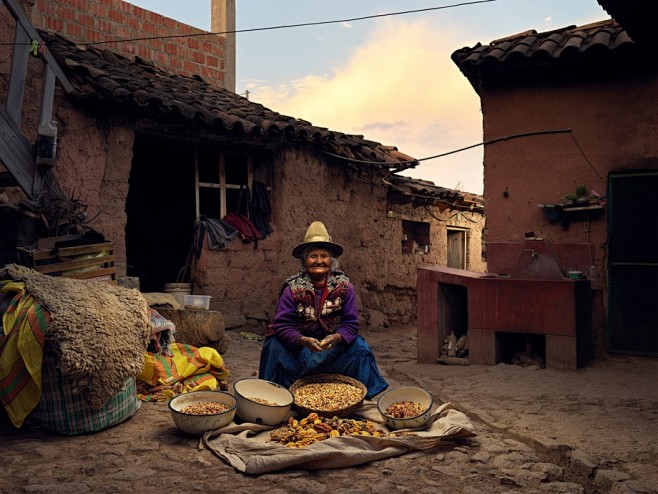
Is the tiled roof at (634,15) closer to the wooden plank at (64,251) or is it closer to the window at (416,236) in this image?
the wooden plank at (64,251)

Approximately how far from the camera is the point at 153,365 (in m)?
4.68

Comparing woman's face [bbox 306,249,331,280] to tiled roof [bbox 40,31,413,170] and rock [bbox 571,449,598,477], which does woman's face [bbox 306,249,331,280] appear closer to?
rock [bbox 571,449,598,477]

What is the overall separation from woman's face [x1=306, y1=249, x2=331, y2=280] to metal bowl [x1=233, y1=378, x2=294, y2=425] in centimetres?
91

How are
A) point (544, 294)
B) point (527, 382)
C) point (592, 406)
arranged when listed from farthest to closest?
1. point (544, 294)
2. point (527, 382)
3. point (592, 406)

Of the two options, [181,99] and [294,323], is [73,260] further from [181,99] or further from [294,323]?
[181,99]

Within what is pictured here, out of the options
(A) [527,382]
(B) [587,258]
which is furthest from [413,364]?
(B) [587,258]

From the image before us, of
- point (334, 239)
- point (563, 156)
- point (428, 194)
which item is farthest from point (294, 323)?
point (428, 194)

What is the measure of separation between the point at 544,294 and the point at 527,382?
1.03m

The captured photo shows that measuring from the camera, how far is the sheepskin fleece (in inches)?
138

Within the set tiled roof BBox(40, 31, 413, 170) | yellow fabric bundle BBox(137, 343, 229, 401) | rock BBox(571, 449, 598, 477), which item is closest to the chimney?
tiled roof BBox(40, 31, 413, 170)

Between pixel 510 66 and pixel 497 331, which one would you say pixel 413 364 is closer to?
pixel 497 331

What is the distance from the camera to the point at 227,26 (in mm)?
12344

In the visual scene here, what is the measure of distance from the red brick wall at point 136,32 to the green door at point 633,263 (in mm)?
8256

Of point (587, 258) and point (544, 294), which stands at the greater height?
point (587, 258)
